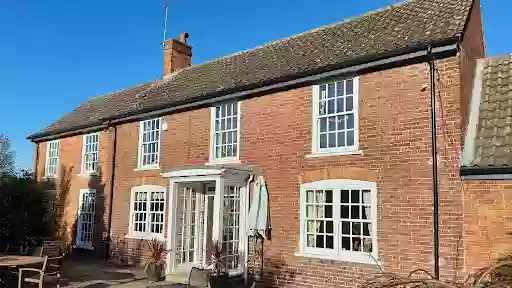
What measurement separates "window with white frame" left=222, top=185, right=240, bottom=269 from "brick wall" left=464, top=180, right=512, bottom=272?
618cm

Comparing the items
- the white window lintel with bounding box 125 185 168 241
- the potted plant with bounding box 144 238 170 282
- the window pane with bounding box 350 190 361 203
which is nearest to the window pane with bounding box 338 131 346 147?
the window pane with bounding box 350 190 361 203

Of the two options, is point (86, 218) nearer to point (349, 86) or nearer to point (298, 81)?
point (298, 81)

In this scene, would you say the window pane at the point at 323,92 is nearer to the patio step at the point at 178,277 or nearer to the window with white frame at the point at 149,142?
the patio step at the point at 178,277

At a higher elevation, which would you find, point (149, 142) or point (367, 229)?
point (149, 142)

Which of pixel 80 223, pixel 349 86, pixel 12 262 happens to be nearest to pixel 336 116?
pixel 349 86

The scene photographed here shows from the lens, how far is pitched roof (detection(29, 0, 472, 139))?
10.6 meters

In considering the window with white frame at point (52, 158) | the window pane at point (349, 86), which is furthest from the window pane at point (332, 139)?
the window with white frame at point (52, 158)

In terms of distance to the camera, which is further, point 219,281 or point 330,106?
point 330,106

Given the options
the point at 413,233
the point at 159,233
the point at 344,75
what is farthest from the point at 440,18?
the point at 159,233

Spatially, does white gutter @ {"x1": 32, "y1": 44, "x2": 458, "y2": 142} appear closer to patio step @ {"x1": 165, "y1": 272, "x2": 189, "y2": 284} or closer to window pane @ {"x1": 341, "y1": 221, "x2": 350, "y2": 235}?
window pane @ {"x1": 341, "y1": 221, "x2": 350, "y2": 235}

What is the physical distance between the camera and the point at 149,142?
16.4 meters

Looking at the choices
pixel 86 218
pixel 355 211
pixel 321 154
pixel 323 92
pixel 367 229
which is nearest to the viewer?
pixel 367 229

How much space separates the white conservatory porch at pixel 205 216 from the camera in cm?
1217

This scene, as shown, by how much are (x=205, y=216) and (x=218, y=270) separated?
116 inches
